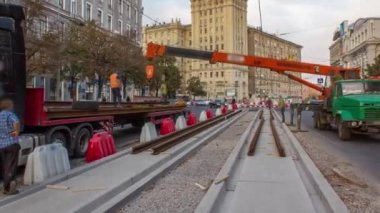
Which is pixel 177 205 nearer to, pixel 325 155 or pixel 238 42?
pixel 325 155

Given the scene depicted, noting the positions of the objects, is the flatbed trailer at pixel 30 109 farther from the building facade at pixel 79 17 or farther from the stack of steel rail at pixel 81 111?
the building facade at pixel 79 17

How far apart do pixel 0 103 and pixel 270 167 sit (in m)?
6.21

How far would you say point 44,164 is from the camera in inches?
350

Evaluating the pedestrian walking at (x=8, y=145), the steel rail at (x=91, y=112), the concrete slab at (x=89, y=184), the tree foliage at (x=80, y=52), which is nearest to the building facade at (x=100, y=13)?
the tree foliage at (x=80, y=52)

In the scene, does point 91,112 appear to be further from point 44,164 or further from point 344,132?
point 344,132

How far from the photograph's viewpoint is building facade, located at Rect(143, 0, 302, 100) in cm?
10800

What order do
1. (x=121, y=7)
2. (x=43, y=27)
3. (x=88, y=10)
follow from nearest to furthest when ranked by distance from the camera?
(x=43, y=27), (x=88, y=10), (x=121, y=7)

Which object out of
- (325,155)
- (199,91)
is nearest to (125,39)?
(325,155)

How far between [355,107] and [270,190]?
11.1 m

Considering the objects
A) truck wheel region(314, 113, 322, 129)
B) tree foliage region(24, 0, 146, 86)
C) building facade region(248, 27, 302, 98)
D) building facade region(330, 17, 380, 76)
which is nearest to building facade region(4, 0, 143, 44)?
tree foliage region(24, 0, 146, 86)

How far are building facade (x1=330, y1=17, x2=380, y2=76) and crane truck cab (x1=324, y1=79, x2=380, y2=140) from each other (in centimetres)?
5710

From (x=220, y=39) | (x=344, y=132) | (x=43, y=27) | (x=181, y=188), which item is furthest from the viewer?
(x=220, y=39)

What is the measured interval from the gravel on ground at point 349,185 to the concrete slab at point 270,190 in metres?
0.68

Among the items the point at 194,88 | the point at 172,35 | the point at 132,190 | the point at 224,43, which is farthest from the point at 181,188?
the point at 224,43
